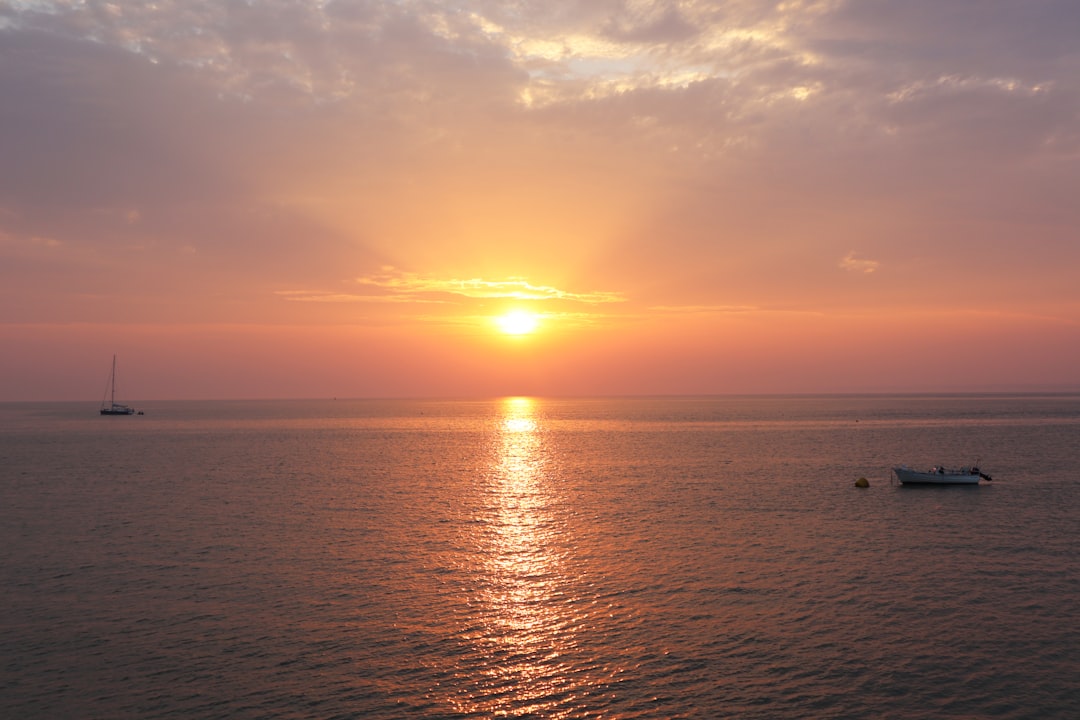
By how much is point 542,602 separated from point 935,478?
75.0 m

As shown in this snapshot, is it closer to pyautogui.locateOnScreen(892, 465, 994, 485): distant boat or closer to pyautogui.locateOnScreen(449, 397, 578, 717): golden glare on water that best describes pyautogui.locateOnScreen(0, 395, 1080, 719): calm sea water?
pyautogui.locateOnScreen(449, 397, 578, 717): golden glare on water

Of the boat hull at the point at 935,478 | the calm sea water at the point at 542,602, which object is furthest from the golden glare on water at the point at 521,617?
the boat hull at the point at 935,478

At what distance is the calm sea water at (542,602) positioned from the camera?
100 ft

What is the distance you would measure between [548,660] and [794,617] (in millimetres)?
14607

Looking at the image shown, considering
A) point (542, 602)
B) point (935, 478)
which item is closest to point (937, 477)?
point (935, 478)

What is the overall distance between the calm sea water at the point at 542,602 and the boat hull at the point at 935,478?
262 centimetres

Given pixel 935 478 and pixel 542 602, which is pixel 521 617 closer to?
pixel 542 602

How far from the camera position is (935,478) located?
9806 centimetres

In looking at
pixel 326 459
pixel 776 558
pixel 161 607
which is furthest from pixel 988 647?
pixel 326 459

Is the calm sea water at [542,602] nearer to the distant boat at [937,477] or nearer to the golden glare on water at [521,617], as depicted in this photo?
the golden glare on water at [521,617]

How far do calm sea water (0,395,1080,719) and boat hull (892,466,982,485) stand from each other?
262 cm

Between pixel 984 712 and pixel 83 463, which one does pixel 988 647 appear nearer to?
pixel 984 712

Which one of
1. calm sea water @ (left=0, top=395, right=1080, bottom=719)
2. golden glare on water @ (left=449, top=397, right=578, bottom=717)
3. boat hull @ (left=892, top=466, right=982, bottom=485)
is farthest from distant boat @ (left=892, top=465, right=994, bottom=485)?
golden glare on water @ (left=449, top=397, right=578, bottom=717)

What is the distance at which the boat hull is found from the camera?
9738cm
